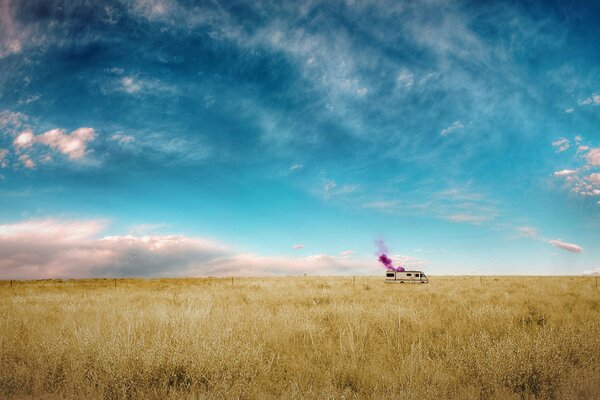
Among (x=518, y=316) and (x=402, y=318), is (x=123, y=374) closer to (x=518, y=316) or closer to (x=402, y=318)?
(x=402, y=318)

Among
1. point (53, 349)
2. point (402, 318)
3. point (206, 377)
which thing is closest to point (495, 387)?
point (206, 377)

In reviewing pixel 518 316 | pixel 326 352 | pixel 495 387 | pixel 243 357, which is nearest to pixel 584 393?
pixel 495 387

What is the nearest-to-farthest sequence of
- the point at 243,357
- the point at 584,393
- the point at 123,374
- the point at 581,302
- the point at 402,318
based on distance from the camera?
the point at 584,393 < the point at 123,374 < the point at 243,357 < the point at 402,318 < the point at 581,302

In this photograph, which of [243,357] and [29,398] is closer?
[29,398]

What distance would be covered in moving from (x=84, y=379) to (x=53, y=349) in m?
1.20

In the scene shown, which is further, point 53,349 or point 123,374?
point 53,349

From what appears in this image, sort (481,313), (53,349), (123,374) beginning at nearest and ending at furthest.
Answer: (123,374) → (53,349) → (481,313)

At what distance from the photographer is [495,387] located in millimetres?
3889

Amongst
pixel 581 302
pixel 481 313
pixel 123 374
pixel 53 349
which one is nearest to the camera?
pixel 123 374

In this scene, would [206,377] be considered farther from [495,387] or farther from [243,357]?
[495,387]

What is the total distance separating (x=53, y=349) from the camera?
5145 millimetres

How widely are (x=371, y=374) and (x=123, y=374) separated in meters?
3.07

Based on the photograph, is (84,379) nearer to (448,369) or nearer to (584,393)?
(448,369)

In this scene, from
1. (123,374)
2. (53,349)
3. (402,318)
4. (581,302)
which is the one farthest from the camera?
(581,302)
